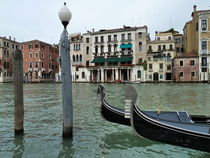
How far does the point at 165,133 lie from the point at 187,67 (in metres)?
28.8

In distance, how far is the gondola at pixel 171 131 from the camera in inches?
123

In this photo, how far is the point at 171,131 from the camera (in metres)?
3.28

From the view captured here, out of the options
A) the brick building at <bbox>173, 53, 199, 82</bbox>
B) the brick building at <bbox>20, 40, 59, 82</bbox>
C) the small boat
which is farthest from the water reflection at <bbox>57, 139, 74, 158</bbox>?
the brick building at <bbox>20, 40, 59, 82</bbox>

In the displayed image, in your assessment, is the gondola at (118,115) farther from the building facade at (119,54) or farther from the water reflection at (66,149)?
the building facade at (119,54)

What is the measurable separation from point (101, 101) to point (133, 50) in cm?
3237

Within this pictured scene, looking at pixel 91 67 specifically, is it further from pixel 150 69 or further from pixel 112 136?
pixel 112 136

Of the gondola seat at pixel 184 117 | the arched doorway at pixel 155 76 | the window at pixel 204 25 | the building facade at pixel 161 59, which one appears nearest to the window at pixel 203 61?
the window at pixel 204 25

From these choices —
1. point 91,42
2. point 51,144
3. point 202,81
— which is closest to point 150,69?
point 202,81

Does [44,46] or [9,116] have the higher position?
[44,46]

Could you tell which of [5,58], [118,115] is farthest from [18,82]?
[5,58]

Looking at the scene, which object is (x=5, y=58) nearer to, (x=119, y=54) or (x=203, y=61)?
(x=119, y=54)

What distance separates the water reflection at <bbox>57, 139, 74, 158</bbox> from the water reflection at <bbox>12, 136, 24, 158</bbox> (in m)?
0.64

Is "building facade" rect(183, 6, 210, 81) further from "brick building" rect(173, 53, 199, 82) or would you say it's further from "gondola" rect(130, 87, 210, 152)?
"gondola" rect(130, 87, 210, 152)

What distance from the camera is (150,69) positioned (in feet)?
109
